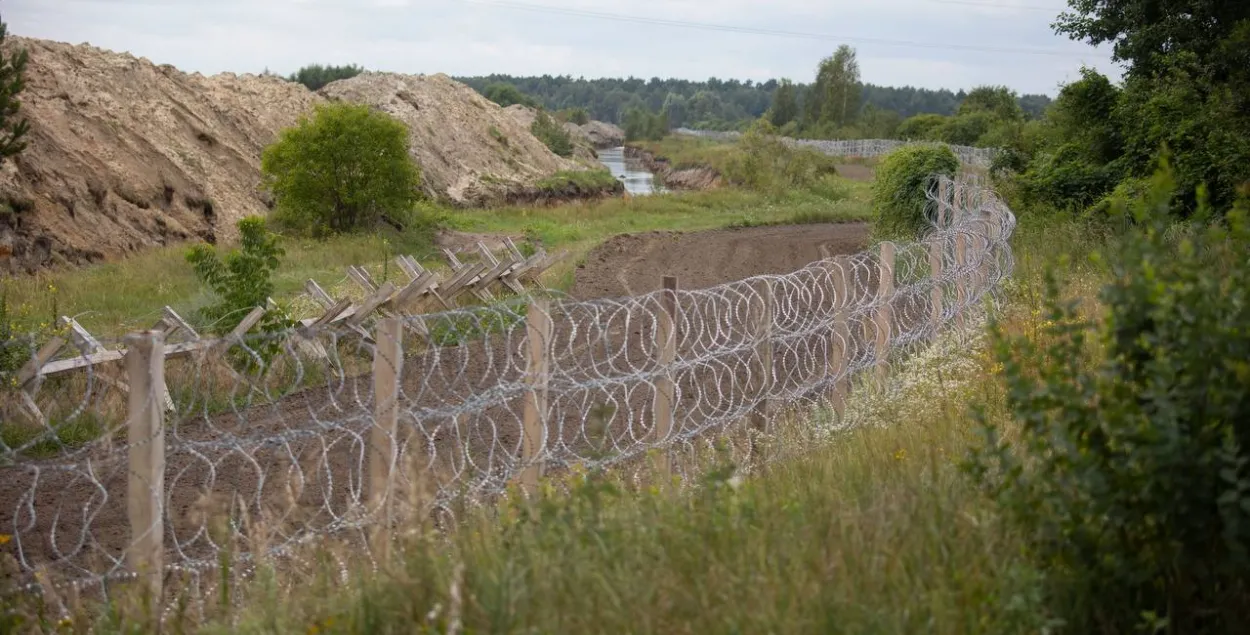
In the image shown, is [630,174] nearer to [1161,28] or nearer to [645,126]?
[645,126]

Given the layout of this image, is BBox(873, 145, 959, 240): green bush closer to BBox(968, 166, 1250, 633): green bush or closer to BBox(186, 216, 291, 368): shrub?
BBox(186, 216, 291, 368): shrub

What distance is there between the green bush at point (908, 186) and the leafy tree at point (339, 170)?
33.8ft

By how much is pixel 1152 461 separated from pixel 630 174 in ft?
262

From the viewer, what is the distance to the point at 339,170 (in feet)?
84.6

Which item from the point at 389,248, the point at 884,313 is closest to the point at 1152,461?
the point at 884,313

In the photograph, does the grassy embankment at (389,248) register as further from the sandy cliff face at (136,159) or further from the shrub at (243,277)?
the sandy cliff face at (136,159)

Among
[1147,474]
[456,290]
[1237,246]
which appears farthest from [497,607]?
[456,290]

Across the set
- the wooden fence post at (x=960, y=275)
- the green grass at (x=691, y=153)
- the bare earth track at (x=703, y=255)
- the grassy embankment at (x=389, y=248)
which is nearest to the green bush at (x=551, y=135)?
the green grass at (x=691, y=153)

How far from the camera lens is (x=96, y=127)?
91.0 feet

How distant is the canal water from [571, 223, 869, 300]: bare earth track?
2202 cm

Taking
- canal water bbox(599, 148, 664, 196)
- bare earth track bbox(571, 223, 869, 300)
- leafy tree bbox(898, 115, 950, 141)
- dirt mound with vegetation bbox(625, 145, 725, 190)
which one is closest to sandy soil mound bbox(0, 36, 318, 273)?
bare earth track bbox(571, 223, 869, 300)

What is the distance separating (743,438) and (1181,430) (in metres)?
4.92

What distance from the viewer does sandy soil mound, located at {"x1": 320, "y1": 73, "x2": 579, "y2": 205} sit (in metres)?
41.6

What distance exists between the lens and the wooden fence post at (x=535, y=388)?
648 cm
